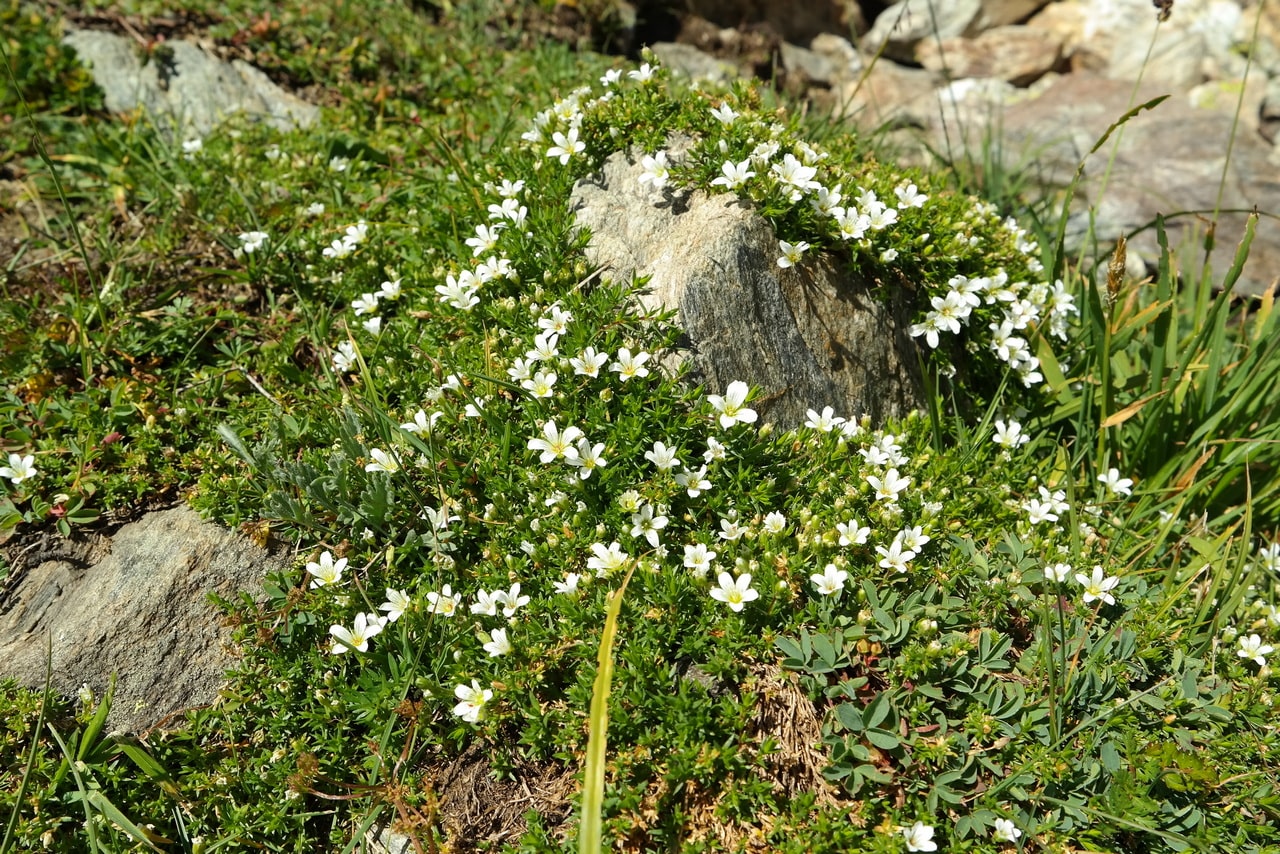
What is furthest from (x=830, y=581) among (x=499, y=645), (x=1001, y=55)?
(x=1001, y=55)

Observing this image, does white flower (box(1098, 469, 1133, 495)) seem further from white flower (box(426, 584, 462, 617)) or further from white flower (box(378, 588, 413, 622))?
white flower (box(378, 588, 413, 622))

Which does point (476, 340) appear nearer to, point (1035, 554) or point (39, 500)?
point (39, 500)

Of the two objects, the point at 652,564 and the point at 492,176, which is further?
the point at 492,176

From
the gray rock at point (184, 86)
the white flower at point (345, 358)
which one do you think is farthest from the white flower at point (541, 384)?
the gray rock at point (184, 86)

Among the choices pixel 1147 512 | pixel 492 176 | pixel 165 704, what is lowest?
pixel 1147 512

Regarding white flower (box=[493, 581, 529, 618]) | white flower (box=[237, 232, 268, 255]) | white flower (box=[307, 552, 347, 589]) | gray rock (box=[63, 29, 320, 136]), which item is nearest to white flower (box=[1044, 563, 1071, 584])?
white flower (box=[493, 581, 529, 618])

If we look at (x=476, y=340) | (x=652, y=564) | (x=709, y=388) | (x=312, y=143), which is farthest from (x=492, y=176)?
(x=652, y=564)
